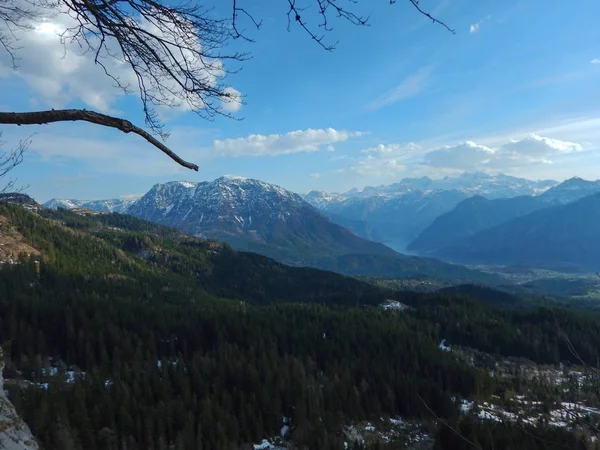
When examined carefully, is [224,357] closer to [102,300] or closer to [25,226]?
[102,300]

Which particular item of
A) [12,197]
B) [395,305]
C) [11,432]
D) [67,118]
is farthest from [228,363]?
[395,305]

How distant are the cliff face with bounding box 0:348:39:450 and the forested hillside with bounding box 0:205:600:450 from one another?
17.2 m

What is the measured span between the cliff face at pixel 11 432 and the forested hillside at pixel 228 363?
679 inches

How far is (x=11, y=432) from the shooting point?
8672 mm

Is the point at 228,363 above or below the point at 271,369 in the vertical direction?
above

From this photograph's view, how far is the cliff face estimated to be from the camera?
8312mm

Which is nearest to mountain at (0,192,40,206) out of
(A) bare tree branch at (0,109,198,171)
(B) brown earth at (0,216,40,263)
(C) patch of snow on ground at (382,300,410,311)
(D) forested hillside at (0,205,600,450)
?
(A) bare tree branch at (0,109,198,171)

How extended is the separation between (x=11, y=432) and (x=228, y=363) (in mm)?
65371

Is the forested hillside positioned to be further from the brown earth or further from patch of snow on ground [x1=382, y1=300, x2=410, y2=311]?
patch of snow on ground [x1=382, y1=300, x2=410, y2=311]

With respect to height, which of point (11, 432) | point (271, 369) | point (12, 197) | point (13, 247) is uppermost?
point (13, 247)

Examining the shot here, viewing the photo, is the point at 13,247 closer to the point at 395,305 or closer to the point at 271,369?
the point at 271,369

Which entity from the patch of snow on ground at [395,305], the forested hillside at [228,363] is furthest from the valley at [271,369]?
the patch of snow on ground at [395,305]

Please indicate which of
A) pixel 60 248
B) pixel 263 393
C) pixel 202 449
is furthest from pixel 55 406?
pixel 60 248

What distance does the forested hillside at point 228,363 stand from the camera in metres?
46.7
